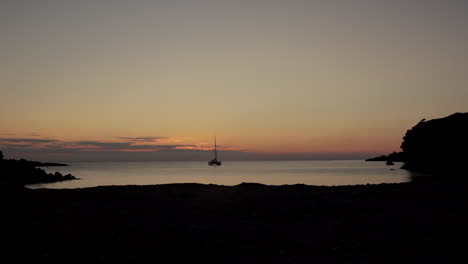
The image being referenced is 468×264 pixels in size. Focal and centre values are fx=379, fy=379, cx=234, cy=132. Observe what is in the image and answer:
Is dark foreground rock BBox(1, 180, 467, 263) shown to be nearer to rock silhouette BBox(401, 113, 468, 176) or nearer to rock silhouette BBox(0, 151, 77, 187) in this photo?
rock silhouette BBox(0, 151, 77, 187)

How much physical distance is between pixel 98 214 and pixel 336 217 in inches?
337

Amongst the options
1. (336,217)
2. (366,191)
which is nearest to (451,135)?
(366,191)

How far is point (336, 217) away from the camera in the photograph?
1325cm

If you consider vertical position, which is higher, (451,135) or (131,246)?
(451,135)

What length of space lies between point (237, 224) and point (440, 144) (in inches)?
4502

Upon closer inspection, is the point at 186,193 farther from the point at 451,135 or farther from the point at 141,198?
the point at 451,135

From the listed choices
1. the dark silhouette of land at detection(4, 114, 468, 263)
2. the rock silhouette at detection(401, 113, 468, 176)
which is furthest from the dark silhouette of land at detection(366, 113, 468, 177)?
the dark silhouette of land at detection(4, 114, 468, 263)

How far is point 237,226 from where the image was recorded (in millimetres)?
11969

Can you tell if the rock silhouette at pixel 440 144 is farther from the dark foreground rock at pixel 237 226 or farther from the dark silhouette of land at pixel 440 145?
the dark foreground rock at pixel 237 226

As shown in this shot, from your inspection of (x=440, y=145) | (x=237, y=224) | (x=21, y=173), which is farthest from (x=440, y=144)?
(x=237, y=224)

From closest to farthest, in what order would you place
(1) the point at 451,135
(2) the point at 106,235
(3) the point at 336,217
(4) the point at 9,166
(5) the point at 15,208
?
(2) the point at 106,235 → (3) the point at 336,217 → (5) the point at 15,208 → (4) the point at 9,166 → (1) the point at 451,135

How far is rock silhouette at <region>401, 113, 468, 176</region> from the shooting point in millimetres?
102688

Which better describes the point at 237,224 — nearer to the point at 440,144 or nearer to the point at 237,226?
the point at 237,226

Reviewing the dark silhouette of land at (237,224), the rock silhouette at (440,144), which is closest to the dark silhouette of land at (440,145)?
the rock silhouette at (440,144)
